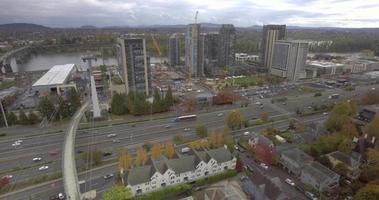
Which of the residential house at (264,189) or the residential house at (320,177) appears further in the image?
the residential house at (320,177)

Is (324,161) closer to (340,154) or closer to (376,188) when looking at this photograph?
(340,154)

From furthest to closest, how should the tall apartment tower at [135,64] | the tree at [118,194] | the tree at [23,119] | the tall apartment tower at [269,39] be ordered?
1. the tall apartment tower at [269,39]
2. the tall apartment tower at [135,64]
3. the tree at [23,119]
4. the tree at [118,194]

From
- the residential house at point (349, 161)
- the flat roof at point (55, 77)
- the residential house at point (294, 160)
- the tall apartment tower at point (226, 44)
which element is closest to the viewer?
the residential house at point (349, 161)

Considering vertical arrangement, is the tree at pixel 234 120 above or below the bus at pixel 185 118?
above

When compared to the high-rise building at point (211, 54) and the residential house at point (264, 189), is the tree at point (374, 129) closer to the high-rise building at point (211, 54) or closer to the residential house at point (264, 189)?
the residential house at point (264, 189)

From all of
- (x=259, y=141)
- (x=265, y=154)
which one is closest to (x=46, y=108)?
(x=259, y=141)

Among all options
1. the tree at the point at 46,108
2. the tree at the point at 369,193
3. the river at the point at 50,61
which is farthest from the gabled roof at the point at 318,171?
the river at the point at 50,61
